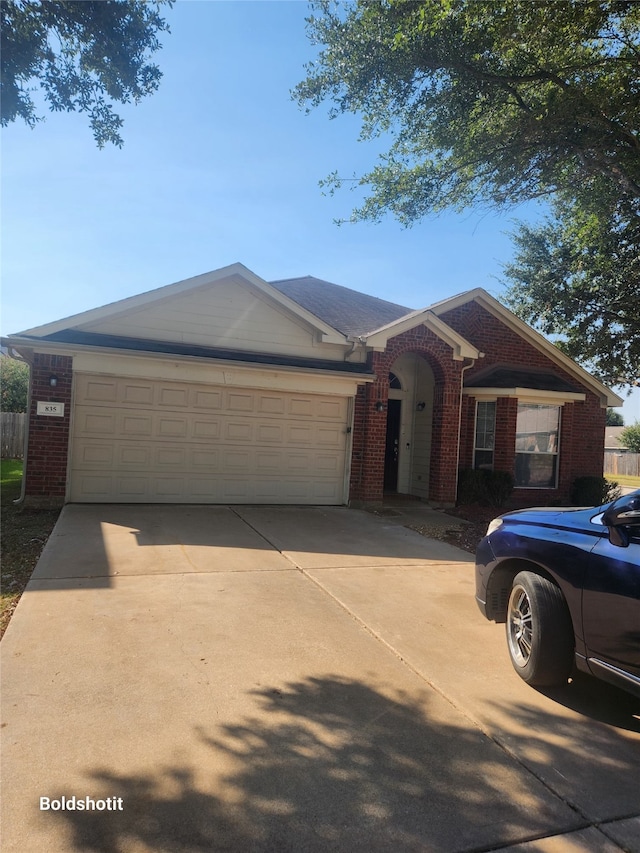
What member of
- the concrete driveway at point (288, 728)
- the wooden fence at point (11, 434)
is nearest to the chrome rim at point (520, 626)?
the concrete driveway at point (288, 728)

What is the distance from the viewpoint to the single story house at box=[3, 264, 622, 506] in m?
9.44

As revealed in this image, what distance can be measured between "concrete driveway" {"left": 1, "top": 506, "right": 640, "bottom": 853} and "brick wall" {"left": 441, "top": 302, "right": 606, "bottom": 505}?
25.1 feet

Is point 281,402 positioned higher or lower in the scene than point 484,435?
higher

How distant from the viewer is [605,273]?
52.8 ft

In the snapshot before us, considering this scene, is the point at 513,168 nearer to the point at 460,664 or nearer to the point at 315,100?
the point at 315,100

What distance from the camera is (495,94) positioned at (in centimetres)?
874

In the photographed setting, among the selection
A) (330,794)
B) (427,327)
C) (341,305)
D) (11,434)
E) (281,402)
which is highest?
(341,305)

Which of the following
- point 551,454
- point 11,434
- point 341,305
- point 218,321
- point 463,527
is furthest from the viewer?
point 11,434

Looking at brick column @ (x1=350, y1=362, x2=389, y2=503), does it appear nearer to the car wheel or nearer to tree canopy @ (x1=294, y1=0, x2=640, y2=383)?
tree canopy @ (x1=294, y1=0, x2=640, y2=383)

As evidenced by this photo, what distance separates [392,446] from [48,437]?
24.8ft

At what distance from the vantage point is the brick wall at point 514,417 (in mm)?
12461

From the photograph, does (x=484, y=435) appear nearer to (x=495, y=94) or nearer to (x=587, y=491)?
(x=587, y=491)

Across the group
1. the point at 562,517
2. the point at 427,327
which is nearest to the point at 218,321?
the point at 427,327

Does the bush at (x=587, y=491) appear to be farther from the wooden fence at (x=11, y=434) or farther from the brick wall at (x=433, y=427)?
the wooden fence at (x=11, y=434)
